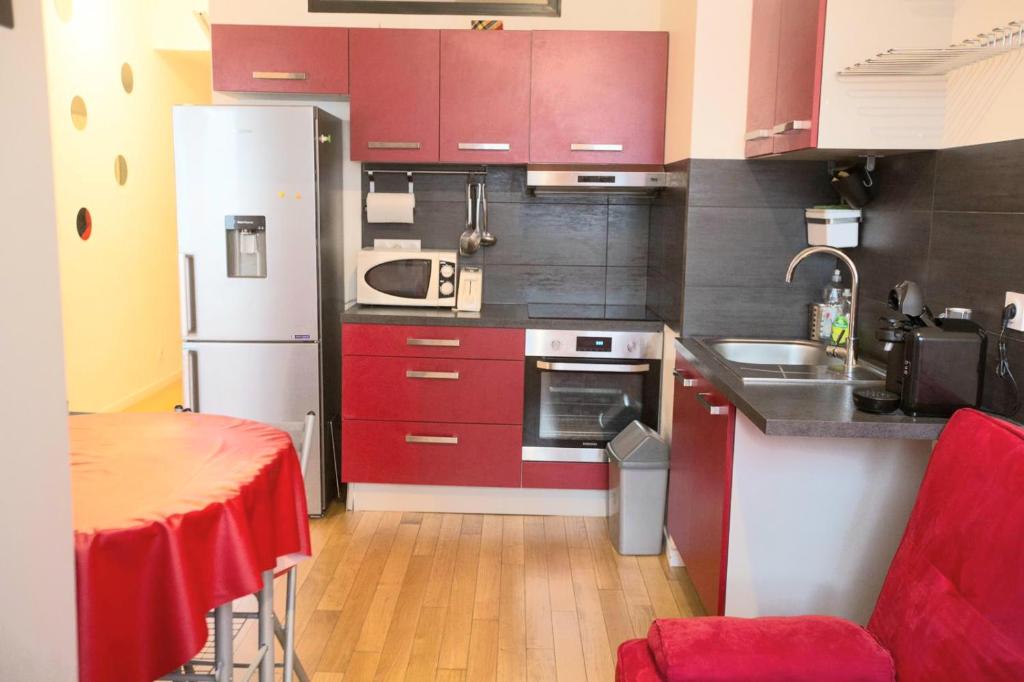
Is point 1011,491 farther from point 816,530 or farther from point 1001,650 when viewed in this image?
point 816,530

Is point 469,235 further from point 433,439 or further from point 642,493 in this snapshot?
point 642,493

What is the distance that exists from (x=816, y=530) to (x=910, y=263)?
2.96 feet

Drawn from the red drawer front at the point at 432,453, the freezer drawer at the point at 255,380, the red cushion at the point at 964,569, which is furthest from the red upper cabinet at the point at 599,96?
the red cushion at the point at 964,569

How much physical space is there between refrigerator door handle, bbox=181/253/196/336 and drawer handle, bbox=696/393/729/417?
2.21 m

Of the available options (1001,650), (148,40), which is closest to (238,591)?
(1001,650)

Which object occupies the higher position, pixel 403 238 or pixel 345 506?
pixel 403 238

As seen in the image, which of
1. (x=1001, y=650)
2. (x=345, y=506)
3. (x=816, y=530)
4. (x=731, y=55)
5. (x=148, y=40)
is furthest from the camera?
(x=148, y=40)

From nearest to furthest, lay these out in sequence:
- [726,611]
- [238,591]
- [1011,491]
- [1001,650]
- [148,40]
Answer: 1. [1001,650]
2. [1011,491]
3. [238,591]
4. [726,611]
5. [148,40]

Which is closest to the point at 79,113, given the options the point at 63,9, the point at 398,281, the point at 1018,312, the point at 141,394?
the point at 63,9

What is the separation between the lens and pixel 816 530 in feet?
8.23

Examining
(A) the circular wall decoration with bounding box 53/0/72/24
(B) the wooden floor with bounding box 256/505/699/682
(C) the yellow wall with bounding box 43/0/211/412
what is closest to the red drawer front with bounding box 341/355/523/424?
(B) the wooden floor with bounding box 256/505/699/682

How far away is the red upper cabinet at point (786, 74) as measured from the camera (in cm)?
259

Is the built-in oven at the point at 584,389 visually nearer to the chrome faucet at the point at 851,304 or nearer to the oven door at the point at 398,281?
Answer: the oven door at the point at 398,281

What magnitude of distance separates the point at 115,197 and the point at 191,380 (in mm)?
2333
